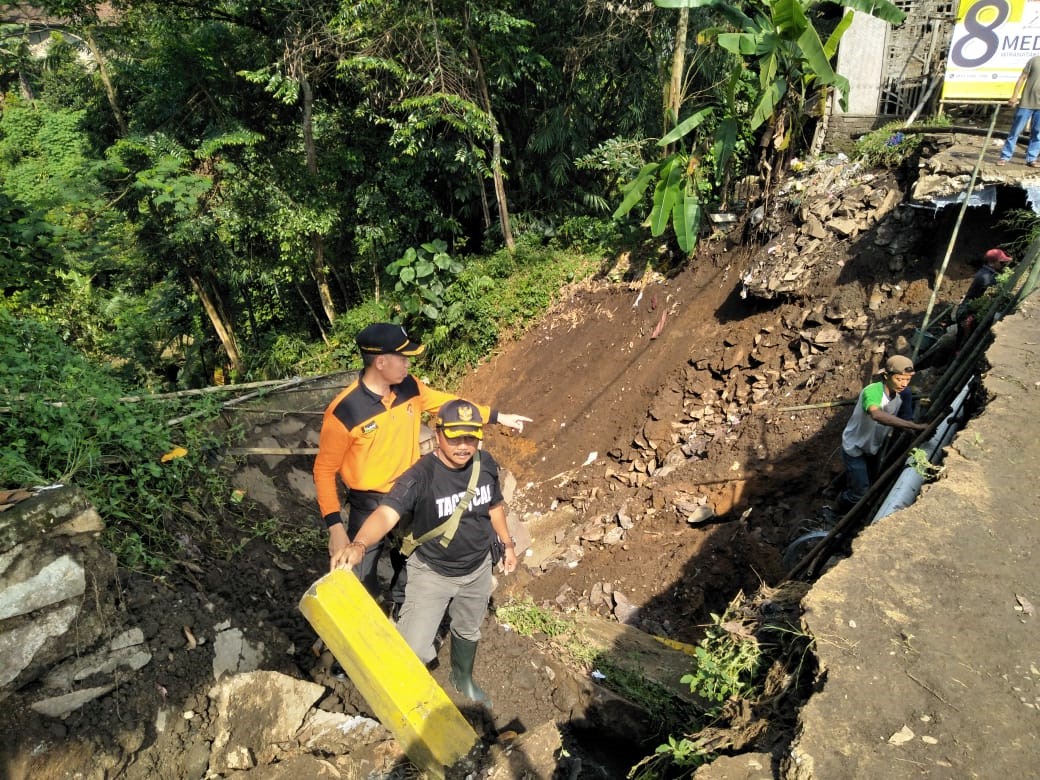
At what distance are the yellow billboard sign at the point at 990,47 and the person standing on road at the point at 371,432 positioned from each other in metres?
6.99

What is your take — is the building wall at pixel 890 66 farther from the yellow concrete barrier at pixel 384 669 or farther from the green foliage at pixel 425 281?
the yellow concrete barrier at pixel 384 669

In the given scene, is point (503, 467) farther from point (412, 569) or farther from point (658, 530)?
point (412, 569)

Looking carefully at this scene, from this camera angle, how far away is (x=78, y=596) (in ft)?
9.57

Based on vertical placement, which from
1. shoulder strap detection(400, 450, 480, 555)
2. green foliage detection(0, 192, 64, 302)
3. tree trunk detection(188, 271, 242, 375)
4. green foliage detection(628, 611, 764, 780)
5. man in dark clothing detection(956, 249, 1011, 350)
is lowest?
tree trunk detection(188, 271, 242, 375)

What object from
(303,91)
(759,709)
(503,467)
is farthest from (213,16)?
(759,709)

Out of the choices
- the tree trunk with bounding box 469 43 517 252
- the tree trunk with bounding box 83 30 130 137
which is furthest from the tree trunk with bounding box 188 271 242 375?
the tree trunk with bounding box 469 43 517 252

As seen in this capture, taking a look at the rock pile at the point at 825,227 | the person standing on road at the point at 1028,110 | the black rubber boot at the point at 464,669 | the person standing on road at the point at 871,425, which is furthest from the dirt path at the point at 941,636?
the person standing on road at the point at 1028,110

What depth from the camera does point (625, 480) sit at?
7.41 meters

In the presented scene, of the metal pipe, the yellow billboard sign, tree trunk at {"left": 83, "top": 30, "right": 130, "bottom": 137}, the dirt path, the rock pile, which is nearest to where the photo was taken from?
the dirt path

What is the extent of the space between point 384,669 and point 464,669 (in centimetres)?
100

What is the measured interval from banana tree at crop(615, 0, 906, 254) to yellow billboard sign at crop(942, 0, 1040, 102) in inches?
27.3

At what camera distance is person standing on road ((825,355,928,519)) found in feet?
14.6

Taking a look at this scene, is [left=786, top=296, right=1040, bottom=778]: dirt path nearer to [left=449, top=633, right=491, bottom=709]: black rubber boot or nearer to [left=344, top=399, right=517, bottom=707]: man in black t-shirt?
[left=344, top=399, right=517, bottom=707]: man in black t-shirt

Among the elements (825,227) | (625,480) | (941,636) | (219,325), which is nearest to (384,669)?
(941,636)
